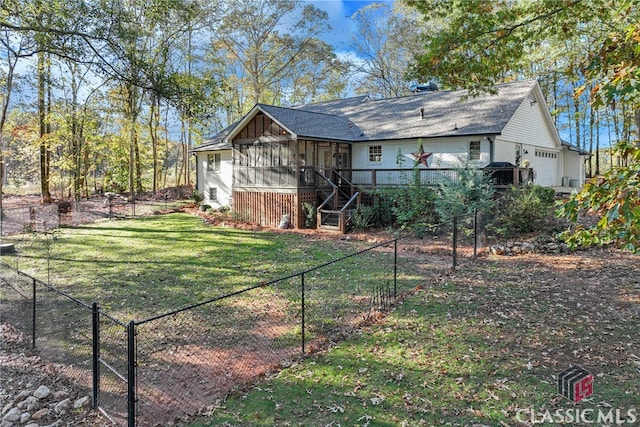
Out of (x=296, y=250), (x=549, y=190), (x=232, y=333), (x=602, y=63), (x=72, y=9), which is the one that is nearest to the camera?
(x=602, y=63)

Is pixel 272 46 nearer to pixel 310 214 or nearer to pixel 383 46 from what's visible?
pixel 383 46

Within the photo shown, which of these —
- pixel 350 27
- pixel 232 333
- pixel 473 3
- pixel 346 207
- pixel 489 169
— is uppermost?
pixel 350 27

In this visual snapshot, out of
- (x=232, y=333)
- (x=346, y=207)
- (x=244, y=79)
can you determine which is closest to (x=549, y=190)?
(x=346, y=207)

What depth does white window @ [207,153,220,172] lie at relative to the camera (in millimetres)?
24219

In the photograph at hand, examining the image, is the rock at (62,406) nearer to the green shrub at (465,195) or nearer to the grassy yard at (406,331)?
the grassy yard at (406,331)

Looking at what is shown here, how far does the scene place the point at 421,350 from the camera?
5.62 m

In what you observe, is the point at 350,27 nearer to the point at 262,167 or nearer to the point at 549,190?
the point at 262,167

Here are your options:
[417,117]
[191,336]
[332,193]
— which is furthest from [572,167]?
[191,336]

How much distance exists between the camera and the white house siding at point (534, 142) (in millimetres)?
17516

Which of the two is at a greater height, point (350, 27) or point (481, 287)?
point (350, 27)

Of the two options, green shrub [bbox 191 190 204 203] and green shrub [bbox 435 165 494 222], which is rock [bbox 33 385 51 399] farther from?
green shrub [bbox 191 190 204 203]

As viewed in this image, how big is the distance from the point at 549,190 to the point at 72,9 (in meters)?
14.6

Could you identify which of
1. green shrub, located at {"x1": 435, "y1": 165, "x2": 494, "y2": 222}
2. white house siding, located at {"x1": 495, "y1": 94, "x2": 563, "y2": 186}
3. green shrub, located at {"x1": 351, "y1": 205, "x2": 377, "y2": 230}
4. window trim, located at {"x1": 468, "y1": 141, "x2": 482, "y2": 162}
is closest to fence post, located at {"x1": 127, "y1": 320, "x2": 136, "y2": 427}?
green shrub, located at {"x1": 435, "y1": 165, "x2": 494, "y2": 222}

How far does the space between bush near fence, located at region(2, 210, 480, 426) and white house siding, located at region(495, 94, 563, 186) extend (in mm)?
10616
